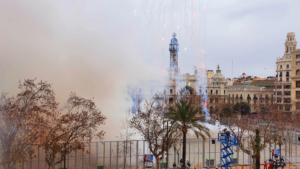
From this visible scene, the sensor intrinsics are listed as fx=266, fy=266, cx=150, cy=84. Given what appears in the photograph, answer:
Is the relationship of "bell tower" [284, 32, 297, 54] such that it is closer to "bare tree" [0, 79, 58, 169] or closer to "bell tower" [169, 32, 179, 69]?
"bell tower" [169, 32, 179, 69]


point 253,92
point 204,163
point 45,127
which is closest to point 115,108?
point 204,163

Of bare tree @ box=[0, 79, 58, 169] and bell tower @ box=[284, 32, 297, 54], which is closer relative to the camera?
bare tree @ box=[0, 79, 58, 169]

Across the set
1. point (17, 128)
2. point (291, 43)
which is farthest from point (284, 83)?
point (17, 128)

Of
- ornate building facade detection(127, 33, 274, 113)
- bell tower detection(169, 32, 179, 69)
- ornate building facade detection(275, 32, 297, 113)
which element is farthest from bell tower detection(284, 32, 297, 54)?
bell tower detection(169, 32, 179, 69)

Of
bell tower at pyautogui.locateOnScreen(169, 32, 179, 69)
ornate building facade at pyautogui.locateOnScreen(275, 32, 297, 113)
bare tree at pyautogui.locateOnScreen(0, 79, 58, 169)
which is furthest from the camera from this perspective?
bell tower at pyautogui.locateOnScreen(169, 32, 179, 69)

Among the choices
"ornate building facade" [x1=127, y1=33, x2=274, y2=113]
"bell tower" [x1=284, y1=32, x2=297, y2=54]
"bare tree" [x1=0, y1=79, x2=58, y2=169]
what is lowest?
"bare tree" [x1=0, y1=79, x2=58, y2=169]

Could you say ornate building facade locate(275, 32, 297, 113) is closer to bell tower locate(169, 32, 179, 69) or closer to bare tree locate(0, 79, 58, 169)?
bell tower locate(169, 32, 179, 69)

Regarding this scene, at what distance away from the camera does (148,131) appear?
21.0m

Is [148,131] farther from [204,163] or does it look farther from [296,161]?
[296,161]

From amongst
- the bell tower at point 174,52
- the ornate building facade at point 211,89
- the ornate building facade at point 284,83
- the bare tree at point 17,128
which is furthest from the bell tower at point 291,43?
the bare tree at point 17,128

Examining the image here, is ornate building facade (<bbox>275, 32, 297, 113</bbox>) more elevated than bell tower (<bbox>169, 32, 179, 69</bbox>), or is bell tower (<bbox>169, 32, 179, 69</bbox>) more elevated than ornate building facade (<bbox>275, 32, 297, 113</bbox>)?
bell tower (<bbox>169, 32, 179, 69</bbox>)

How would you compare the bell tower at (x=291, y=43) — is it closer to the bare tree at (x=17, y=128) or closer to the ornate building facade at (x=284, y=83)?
the ornate building facade at (x=284, y=83)

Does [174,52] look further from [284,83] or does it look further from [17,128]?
[17,128]

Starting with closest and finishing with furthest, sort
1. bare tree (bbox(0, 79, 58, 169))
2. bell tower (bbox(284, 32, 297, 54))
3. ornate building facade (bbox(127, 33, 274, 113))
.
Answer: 1. bare tree (bbox(0, 79, 58, 169))
2. bell tower (bbox(284, 32, 297, 54))
3. ornate building facade (bbox(127, 33, 274, 113))
